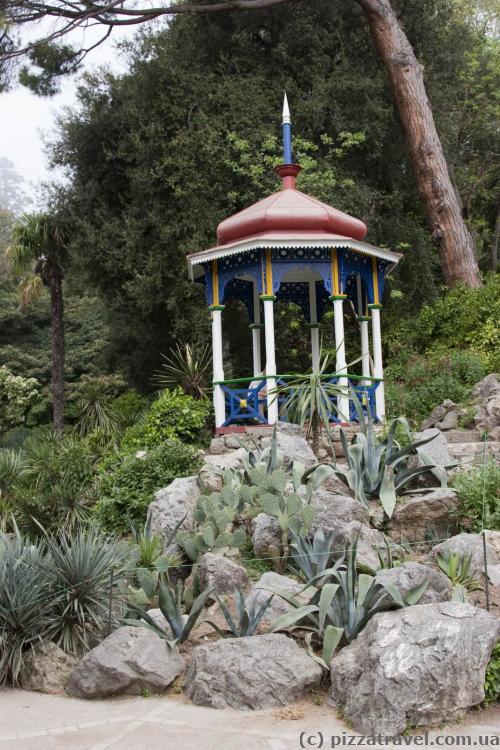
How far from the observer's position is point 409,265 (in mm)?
18641

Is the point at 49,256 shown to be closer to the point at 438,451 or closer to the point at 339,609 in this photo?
the point at 438,451

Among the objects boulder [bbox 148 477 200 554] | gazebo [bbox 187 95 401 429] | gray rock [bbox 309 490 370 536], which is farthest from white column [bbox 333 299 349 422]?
gray rock [bbox 309 490 370 536]

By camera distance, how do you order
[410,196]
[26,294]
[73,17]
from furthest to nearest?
[26,294] < [410,196] < [73,17]

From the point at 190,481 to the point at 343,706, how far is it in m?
3.65

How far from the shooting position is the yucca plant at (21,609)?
5.63 metres

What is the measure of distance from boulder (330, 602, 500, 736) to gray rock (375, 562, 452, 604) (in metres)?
0.58

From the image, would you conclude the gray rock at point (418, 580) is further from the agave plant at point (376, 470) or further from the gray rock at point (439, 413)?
the gray rock at point (439, 413)

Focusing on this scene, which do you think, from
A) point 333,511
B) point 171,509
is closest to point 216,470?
point 171,509

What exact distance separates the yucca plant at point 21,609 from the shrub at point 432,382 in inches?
292

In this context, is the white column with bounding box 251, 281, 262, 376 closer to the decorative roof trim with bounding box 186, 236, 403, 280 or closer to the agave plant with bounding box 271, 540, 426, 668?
the decorative roof trim with bounding box 186, 236, 403, 280

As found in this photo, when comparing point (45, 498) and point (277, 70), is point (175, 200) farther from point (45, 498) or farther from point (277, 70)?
point (45, 498)

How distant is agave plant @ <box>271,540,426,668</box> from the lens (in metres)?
5.25

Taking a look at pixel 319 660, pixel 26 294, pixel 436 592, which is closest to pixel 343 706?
pixel 319 660

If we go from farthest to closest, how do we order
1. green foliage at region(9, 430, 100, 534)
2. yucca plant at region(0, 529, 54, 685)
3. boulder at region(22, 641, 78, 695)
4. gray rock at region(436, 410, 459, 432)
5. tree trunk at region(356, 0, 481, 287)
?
tree trunk at region(356, 0, 481, 287) → gray rock at region(436, 410, 459, 432) → green foliage at region(9, 430, 100, 534) → yucca plant at region(0, 529, 54, 685) → boulder at region(22, 641, 78, 695)
